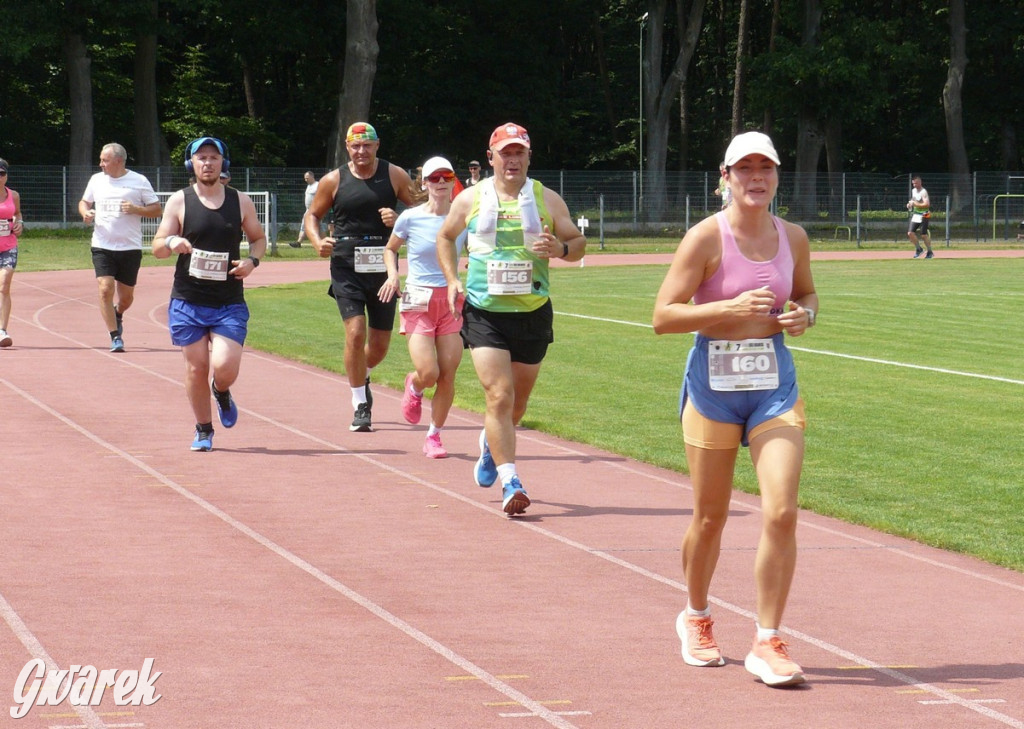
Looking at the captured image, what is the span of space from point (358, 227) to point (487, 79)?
2310 inches

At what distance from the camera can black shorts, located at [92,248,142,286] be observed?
17016 millimetres

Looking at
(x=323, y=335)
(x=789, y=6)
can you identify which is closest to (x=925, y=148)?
(x=789, y=6)

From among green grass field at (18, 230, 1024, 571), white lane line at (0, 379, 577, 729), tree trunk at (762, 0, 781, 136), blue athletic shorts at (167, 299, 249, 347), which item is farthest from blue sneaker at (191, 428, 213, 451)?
tree trunk at (762, 0, 781, 136)

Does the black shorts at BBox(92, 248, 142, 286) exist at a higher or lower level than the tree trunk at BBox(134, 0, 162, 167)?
lower

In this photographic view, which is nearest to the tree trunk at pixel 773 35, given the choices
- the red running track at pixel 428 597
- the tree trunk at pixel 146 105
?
the tree trunk at pixel 146 105

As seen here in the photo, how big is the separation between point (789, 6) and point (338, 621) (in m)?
61.2

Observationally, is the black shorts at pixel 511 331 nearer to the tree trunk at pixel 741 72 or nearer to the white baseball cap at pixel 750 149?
the white baseball cap at pixel 750 149

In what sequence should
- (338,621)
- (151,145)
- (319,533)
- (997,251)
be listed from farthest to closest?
1. (151,145)
2. (997,251)
3. (319,533)
4. (338,621)

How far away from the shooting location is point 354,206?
39.0 feet

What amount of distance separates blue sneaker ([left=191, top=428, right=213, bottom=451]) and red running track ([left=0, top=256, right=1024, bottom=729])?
76 millimetres

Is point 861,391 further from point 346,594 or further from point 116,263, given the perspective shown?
point 346,594

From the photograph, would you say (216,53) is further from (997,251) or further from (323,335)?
(323,335)

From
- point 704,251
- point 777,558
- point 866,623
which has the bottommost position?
point 866,623

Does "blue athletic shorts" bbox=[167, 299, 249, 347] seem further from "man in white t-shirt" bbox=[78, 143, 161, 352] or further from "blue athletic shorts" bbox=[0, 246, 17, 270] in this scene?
"blue athletic shorts" bbox=[0, 246, 17, 270]
